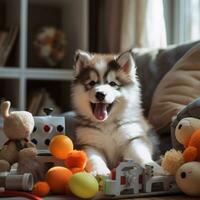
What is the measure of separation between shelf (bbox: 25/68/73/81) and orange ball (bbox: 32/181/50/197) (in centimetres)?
134

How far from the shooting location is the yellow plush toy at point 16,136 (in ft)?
3.51

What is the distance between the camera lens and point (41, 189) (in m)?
0.99

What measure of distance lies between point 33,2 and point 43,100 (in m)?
0.63

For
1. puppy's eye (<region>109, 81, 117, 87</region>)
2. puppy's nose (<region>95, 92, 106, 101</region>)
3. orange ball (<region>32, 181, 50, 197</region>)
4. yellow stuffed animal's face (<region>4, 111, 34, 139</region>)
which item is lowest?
orange ball (<region>32, 181, 50, 197</region>)

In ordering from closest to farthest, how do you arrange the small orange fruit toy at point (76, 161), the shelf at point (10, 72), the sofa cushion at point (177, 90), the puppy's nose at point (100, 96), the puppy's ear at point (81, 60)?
the small orange fruit toy at point (76, 161) → the puppy's nose at point (100, 96) → the puppy's ear at point (81, 60) → the sofa cushion at point (177, 90) → the shelf at point (10, 72)

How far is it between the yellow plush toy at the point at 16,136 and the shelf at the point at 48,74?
1193 millimetres

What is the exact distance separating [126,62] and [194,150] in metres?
0.43

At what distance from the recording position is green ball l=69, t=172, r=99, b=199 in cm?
96

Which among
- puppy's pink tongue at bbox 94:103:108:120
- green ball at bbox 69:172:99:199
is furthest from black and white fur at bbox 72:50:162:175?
green ball at bbox 69:172:99:199

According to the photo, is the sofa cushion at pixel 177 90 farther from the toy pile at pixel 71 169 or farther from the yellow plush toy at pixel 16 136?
the yellow plush toy at pixel 16 136

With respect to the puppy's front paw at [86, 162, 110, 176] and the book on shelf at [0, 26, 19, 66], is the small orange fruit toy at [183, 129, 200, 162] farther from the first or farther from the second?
the book on shelf at [0, 26, 19, 66]

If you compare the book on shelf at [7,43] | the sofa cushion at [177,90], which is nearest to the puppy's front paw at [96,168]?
the sofa cushion at [177,90]

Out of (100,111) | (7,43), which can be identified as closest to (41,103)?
(7,43)

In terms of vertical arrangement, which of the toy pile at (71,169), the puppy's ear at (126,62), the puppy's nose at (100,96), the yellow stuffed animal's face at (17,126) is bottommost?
the toy pile at (71,169)
